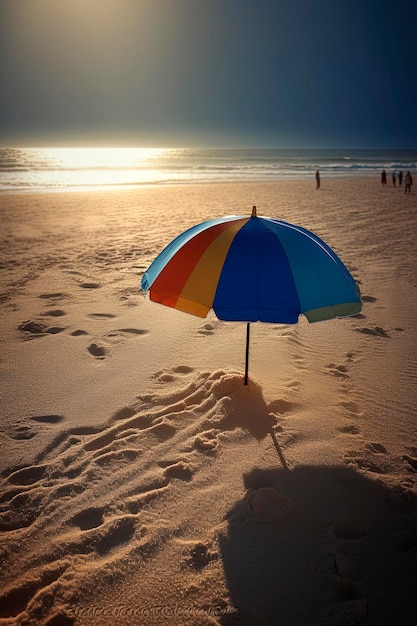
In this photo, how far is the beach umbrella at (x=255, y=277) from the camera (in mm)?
2801

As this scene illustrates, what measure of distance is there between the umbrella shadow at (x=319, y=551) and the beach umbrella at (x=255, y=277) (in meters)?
1.37

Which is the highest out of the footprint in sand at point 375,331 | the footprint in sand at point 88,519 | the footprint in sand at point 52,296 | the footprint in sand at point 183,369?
the footprint in sand at point 52,296

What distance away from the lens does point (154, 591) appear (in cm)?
233

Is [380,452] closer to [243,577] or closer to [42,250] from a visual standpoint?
[243,577]

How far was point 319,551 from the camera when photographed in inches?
101

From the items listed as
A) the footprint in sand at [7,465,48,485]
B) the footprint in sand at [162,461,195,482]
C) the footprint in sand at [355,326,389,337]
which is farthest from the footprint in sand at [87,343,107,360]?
the footprint in sand at [355,326,389,337]

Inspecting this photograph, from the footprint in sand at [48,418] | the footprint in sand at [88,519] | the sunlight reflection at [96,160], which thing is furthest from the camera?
the sunlight reflection at [96,160]

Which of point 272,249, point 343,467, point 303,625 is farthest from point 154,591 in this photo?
point 272,249

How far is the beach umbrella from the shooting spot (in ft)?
9.19

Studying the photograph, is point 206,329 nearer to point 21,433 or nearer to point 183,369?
point 183,369

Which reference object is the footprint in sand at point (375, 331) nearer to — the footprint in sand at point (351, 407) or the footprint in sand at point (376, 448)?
the footprint in sand at point (351, 407)

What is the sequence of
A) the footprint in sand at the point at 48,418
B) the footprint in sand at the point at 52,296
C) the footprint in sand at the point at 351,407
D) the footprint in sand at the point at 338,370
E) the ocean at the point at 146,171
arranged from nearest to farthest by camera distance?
the footprint in sand at the point at 48,418 → the footprint in sand at the point at 351,407 → the footprint in sand at the point at 338,370 → the footprint in sand at the point at 52,296 → the ocean at the point at 146,171

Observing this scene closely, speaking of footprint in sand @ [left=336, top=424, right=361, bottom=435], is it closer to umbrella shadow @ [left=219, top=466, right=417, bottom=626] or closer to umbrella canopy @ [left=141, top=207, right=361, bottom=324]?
umbrella shadow @ [left=219, top=466, right=417, bottom=626]

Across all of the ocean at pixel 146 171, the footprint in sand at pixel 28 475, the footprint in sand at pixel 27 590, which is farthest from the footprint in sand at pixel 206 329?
the ocean at pixel 146 171
